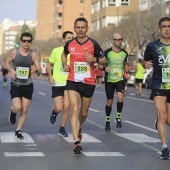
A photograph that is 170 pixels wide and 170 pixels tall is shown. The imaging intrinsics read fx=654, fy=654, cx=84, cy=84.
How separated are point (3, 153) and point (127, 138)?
3.21m

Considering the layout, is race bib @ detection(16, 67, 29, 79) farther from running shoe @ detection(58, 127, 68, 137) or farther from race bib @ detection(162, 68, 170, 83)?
race bib @ detection(162, 68, 170, 83)

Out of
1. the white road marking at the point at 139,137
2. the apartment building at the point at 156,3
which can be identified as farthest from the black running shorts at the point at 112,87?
the apartment building at the point at 156,3

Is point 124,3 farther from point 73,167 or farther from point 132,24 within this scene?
point 73,167

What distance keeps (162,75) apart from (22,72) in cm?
317

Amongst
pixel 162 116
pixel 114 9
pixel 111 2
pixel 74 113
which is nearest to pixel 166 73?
pixel 162 116

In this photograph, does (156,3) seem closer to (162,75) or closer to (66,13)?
(162,75)

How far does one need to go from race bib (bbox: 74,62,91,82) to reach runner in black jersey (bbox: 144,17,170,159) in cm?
101

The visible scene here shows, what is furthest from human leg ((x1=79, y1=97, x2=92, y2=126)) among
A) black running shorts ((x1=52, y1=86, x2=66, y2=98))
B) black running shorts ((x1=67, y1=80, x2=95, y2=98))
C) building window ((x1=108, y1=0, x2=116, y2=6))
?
building window ((x1=108, y1=0, x2=116, y2=6))

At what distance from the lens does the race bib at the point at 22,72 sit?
1199 centimetres

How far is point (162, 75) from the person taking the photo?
9.83 m

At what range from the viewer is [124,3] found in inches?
3590

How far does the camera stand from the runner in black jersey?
9.73 m

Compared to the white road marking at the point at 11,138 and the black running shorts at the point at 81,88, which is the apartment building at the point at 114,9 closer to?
the white road marking at the point at 11,138

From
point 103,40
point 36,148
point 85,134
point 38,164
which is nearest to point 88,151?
point 36,148
